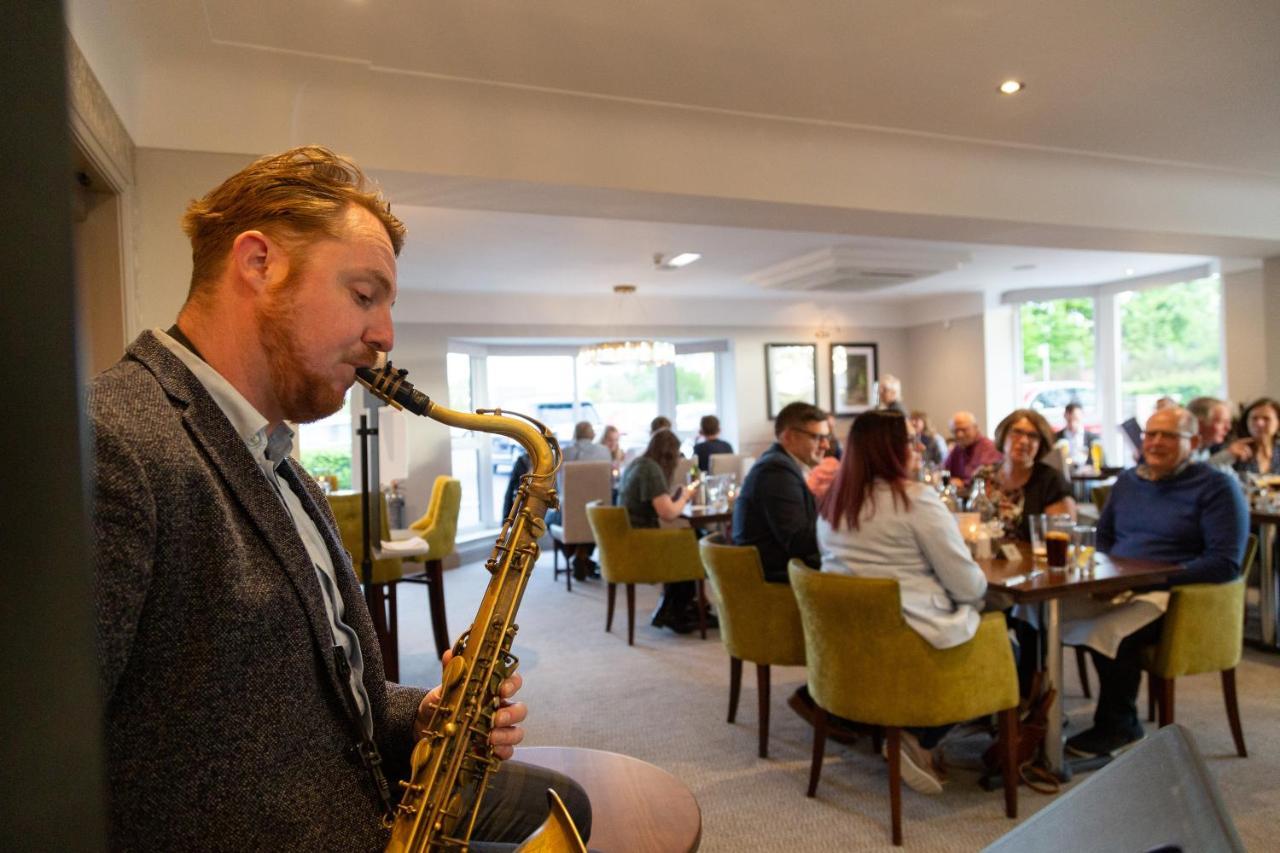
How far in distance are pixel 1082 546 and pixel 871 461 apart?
987mm

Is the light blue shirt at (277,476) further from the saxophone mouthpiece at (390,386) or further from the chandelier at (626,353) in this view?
the chandelier at (626,353)

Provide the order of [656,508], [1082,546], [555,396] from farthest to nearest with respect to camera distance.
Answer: [555,396]
[656,508]
[1082,546]

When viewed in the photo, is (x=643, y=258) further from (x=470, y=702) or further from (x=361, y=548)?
(x=470, y=702)

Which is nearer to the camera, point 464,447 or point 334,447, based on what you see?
point 334,447

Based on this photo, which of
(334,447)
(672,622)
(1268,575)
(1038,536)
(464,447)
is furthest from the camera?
(464,447)

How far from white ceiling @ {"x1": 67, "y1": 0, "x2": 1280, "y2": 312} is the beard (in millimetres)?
1991

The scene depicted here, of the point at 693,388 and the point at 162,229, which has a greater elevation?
the point at 162,229

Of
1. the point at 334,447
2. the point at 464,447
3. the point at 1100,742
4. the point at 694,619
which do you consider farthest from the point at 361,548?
the point at 464,447

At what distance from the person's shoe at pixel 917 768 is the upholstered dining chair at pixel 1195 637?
0.92 m

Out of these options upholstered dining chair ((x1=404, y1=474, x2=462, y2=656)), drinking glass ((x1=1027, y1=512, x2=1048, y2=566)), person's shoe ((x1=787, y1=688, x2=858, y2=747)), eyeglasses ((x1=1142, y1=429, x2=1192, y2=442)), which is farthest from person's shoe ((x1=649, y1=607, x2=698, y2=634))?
eyeglasses ((x1=1142, y1=429, x2=1192, y2=442))

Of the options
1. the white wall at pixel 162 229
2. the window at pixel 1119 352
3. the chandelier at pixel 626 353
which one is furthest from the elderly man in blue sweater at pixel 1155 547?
the window at pixel 1119 352

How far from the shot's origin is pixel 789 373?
422 inches

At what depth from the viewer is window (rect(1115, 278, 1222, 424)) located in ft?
28.8

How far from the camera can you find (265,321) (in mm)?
1063
